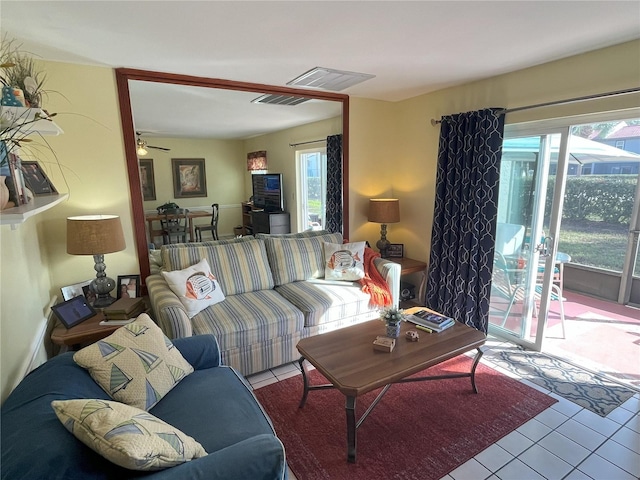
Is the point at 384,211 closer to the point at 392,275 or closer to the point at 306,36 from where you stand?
the point at 392,275

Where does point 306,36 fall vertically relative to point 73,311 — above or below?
above

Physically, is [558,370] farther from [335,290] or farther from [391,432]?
[335,290]

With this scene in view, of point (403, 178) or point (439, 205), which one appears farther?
point (403, 178)

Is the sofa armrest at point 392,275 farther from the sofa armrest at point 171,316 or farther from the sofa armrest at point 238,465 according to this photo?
the sofa armrest at point 238,465

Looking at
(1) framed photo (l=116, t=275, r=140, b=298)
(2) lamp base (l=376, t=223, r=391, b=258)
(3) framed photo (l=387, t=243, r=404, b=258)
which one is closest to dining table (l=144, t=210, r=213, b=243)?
(1) framed photo (l=116, t=275, r=140, b=298)

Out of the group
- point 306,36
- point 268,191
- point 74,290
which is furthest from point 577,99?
point 74,290

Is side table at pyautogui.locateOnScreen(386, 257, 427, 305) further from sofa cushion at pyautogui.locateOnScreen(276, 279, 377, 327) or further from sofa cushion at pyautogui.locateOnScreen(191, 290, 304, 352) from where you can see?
sofa cushion at pyautogui.locateOnScreen(191, 290, 304, 352)

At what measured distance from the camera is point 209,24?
1.84 m

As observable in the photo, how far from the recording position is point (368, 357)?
78.7 inches

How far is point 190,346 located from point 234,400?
46 centimetres

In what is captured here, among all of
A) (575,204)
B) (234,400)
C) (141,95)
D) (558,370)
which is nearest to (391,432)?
(234,400)

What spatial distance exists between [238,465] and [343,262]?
2.26 metres

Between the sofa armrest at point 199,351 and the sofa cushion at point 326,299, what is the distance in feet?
2.91

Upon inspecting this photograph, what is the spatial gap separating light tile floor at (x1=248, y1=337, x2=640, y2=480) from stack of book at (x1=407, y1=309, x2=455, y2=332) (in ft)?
2.30
